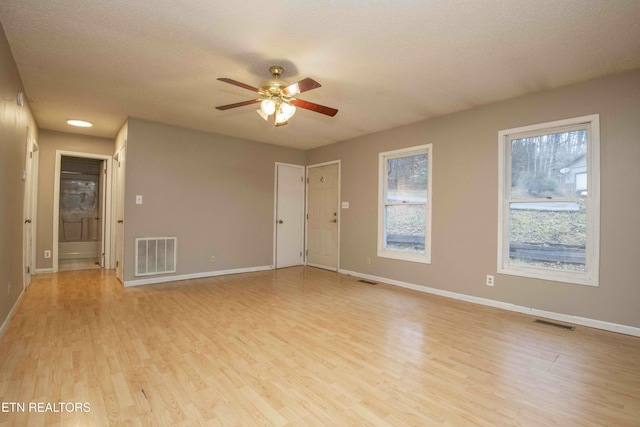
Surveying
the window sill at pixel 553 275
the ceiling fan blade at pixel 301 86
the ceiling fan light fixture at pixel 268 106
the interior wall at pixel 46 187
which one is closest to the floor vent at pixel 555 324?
the window sill at pixel 553 275

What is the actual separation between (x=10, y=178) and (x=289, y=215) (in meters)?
4.03

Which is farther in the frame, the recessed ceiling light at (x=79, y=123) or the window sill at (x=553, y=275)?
the recessed ceiling light at (x=79, y=123)

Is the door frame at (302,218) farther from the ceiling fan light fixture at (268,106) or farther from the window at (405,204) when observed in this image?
the ceiling fan light fixture at (268,106)

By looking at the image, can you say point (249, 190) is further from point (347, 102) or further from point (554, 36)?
point (554, 36)

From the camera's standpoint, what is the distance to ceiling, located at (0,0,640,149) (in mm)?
2053

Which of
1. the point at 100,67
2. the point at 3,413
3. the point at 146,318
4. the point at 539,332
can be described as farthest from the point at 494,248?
the point at 100,67

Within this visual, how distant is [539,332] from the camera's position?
2.85 m

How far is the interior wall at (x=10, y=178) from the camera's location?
248 centimetres

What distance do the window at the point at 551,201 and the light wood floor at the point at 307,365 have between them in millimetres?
637

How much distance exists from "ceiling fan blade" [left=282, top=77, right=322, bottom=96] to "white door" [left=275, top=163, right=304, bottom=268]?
11.2 feet

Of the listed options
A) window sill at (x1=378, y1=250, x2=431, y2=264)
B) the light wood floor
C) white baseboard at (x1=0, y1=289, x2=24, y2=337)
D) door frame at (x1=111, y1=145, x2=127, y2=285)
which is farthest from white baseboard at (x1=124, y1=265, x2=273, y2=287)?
window sill at (x1=378, y1=250, x2=431, y2=264)

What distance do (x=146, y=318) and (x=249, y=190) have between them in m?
2.96

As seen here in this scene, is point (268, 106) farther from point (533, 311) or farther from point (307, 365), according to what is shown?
point (533, 311)

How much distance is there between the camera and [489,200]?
3682 mm
